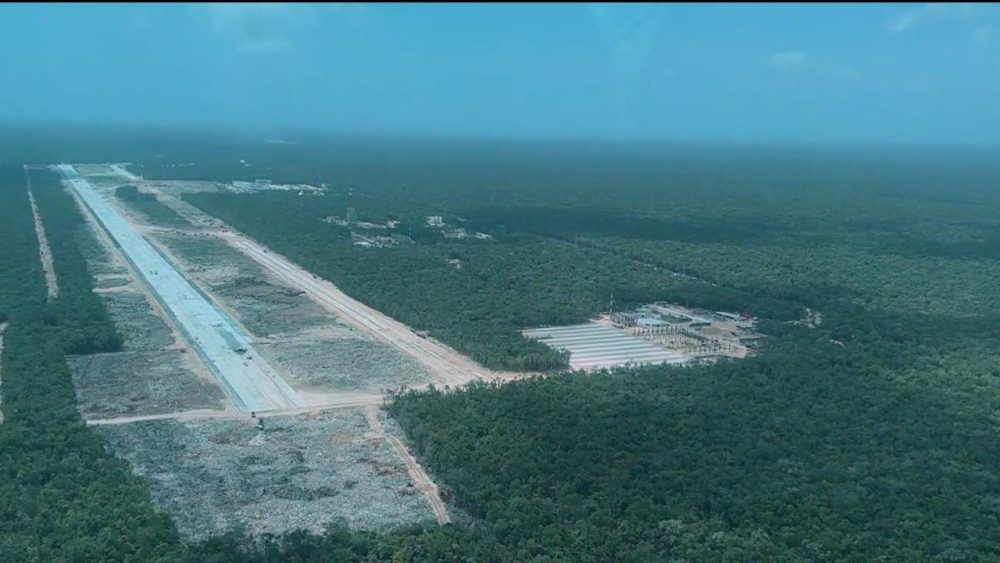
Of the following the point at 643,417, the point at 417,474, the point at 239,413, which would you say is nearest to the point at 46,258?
the point at 239,413

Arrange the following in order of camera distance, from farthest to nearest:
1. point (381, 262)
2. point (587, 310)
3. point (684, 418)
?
point (381, 262) → point (587, 310) → point (684, 418)

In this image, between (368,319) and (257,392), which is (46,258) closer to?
(368,319)

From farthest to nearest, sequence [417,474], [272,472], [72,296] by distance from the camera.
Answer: [72,296], [417,474], [272,472]

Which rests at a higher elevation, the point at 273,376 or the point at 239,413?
the point at 273,376

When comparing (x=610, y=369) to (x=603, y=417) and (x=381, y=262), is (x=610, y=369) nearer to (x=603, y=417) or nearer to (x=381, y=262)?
(x=603, y=417)

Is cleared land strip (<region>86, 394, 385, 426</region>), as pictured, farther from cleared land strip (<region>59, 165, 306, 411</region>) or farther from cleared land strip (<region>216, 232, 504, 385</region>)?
cleared land strip (<region>216, 232, 504, 385</region>)

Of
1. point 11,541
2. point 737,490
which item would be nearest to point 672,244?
point 737,490

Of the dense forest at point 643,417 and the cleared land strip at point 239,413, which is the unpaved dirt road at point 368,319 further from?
the cleared land strip at point 239,413

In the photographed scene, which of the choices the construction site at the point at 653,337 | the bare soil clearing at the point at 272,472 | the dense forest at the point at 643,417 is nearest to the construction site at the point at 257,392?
the bare soil clearing at the point at 272,472
